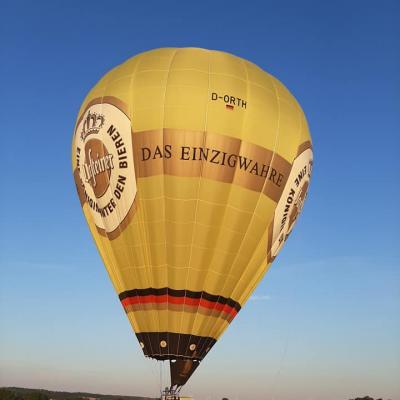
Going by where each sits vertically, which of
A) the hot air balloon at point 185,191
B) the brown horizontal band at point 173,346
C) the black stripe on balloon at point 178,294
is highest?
the hot air balloon at point 185,191

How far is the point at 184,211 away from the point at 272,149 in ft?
12.0

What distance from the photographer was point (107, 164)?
19516 millimetres

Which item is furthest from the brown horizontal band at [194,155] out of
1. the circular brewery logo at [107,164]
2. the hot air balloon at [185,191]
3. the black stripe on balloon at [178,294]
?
the black stripe on balloon at [178,294]

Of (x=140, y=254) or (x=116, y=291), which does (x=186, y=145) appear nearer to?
(x=140, y=254)

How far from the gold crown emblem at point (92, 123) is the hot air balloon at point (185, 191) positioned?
88mm

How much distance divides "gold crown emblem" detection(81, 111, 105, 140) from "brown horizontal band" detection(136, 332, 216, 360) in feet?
23.1

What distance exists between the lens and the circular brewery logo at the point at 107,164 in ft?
62.6

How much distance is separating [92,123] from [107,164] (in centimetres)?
178

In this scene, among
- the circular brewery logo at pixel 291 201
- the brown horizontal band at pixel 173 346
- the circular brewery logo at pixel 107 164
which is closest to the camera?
the brown horizontal band at pixel 173 346

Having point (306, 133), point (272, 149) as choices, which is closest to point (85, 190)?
point (272, 149)

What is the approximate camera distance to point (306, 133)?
848 inches

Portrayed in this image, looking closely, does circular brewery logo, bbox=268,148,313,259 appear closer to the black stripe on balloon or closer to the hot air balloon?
the hot air balloon

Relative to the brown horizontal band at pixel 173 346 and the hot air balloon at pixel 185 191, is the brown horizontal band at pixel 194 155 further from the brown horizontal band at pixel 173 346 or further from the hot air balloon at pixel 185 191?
the brown horizontal band at pixel 173 346

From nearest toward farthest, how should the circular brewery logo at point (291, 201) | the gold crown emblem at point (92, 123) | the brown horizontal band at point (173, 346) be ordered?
the brown horizontal band at point (173, 346) → the gold crown emblem at point (92, 123) → the circular brewery logo at point (291, 201)
